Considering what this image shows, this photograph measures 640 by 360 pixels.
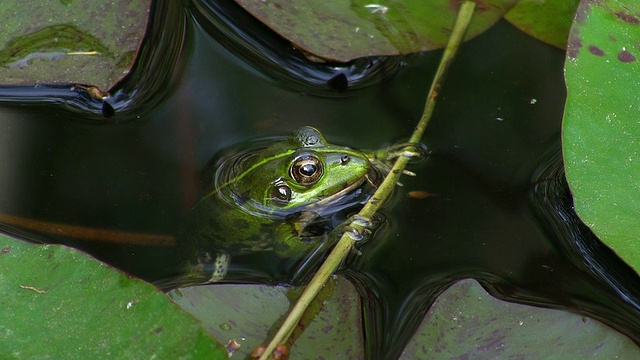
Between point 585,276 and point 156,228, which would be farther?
point 156,228

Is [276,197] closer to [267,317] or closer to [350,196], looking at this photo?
[350,196]

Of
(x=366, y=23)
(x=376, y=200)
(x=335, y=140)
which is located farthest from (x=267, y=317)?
(x=366, y=23)

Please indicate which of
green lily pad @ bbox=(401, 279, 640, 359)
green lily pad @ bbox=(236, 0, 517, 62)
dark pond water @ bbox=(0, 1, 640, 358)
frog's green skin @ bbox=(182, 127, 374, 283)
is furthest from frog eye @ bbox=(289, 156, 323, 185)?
green lily pad @ bbox=(401, 279, 640, 359)

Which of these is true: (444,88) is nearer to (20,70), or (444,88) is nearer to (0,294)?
(20,70)

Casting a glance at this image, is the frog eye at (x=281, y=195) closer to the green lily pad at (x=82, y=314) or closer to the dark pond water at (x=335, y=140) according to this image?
the dark pond water at (x=335, y=140)

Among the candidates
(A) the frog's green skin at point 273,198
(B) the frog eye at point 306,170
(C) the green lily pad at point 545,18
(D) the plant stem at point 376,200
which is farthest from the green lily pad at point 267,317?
(C) the green lily pad at point 545,18

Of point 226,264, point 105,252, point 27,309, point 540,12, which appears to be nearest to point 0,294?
point 27,309
